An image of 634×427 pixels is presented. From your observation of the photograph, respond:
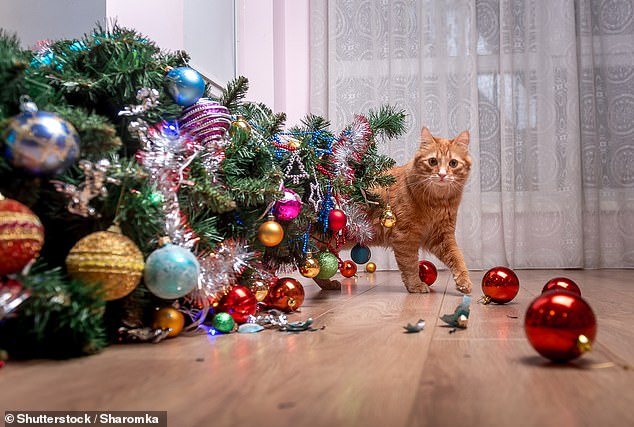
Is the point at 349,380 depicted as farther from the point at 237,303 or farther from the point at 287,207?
the point at 287,207

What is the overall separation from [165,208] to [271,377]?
13.8 inches

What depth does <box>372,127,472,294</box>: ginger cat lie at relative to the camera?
1653mm

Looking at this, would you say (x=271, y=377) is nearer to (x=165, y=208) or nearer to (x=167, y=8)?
(x=165, y=208)

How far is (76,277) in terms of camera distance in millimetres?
761

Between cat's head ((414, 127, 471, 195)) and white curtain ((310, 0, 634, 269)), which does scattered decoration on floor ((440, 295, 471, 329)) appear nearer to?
cat's head ((414, 127, 471, 195))

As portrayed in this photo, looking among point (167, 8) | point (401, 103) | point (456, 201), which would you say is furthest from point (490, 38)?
point (167, 8)

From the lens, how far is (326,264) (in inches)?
57.7

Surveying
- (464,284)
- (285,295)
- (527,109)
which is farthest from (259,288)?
(527,109)

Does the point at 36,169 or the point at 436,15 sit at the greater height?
the point at 436,15

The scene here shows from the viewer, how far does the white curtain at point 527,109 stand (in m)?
2.71

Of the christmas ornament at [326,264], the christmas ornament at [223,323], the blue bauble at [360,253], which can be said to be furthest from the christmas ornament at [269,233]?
the blue bauble at [360,253]

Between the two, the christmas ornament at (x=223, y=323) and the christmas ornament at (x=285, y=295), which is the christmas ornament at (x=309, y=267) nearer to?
the christmas ornament at (x=285, y=295)

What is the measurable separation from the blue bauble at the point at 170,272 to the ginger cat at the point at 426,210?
90cm

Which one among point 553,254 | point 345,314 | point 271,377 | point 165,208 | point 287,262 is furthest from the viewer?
point 553,254
